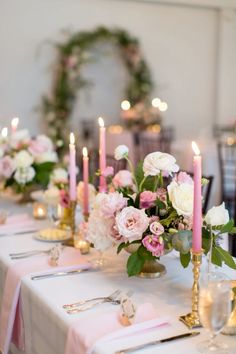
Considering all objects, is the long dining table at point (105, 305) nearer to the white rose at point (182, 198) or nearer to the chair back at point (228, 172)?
the white rose at point (182, 198)

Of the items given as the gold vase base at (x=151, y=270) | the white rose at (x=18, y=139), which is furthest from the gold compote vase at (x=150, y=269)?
the white rose at (x=18, y=139)

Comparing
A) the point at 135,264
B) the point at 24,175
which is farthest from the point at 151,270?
the point at 24,175

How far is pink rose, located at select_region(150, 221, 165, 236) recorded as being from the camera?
1514 mm

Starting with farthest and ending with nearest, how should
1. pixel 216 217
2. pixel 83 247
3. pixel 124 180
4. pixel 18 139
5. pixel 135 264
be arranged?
pixel 18 139 → pixel 83 247 → pixel 124 180 → pixel 135 264 → pixel 216 217

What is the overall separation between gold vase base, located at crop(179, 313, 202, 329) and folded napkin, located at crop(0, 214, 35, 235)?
1097mm

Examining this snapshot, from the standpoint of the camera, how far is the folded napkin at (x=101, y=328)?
1.27 m

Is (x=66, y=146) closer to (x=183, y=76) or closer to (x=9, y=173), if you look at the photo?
(x=183, y=76)

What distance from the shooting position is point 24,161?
8.50 ft

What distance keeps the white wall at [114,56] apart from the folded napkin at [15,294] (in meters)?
5.02

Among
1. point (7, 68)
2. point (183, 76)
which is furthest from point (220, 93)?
point (7, 68)

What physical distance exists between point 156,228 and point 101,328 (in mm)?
355

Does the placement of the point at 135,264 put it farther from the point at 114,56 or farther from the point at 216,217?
the point at 114,56

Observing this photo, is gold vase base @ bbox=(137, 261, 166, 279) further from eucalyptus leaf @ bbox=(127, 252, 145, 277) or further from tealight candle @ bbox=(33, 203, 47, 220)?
tealight candle @ bbox=(33, 203, 47, 220)

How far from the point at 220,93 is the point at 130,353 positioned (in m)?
7.03
